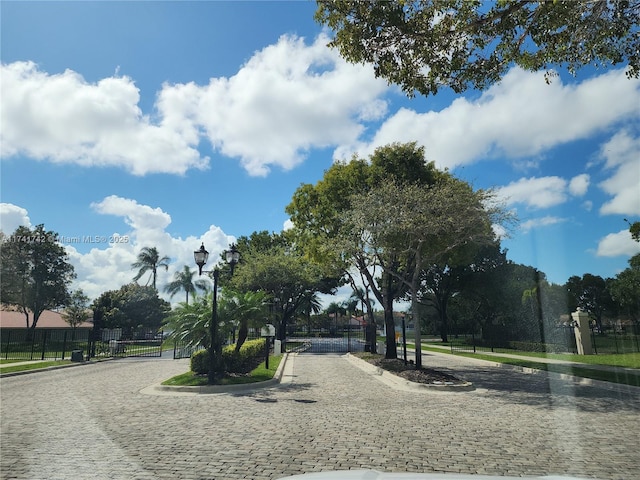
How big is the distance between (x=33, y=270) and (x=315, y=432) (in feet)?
149

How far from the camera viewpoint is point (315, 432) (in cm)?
797

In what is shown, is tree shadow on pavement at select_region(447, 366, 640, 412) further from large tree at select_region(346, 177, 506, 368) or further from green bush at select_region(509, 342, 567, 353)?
green bush at select_region(509, 342, 567, 353)

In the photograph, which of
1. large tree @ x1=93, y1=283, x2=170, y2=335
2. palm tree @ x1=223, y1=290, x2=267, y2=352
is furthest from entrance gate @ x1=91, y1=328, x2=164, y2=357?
large tree @ x1=93, y1=283, x2=170, y2=335

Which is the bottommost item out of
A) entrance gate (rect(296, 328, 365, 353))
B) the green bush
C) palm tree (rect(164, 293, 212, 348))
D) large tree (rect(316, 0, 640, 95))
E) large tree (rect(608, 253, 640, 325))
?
entrance gate (rect(296, 328, 365, 353))

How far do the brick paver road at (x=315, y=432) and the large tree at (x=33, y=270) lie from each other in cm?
3479

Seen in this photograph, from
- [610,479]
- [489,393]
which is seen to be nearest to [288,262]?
[489,393]

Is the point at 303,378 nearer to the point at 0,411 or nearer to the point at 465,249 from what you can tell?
the point at 0,411

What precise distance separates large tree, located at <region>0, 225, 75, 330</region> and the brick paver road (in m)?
34.8

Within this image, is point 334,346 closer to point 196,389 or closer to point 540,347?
point 540,347

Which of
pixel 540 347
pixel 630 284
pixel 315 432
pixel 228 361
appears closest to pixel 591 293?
pixel 630 284

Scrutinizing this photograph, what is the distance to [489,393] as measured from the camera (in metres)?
12.8

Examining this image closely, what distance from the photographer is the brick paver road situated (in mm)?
5988

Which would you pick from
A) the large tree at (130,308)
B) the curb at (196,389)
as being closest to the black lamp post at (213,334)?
the curb at (196,389)

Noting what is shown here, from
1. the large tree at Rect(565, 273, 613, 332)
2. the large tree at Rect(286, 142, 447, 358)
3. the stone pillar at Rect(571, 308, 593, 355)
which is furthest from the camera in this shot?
the large tree at Rect(565, 273, 613, 332)
